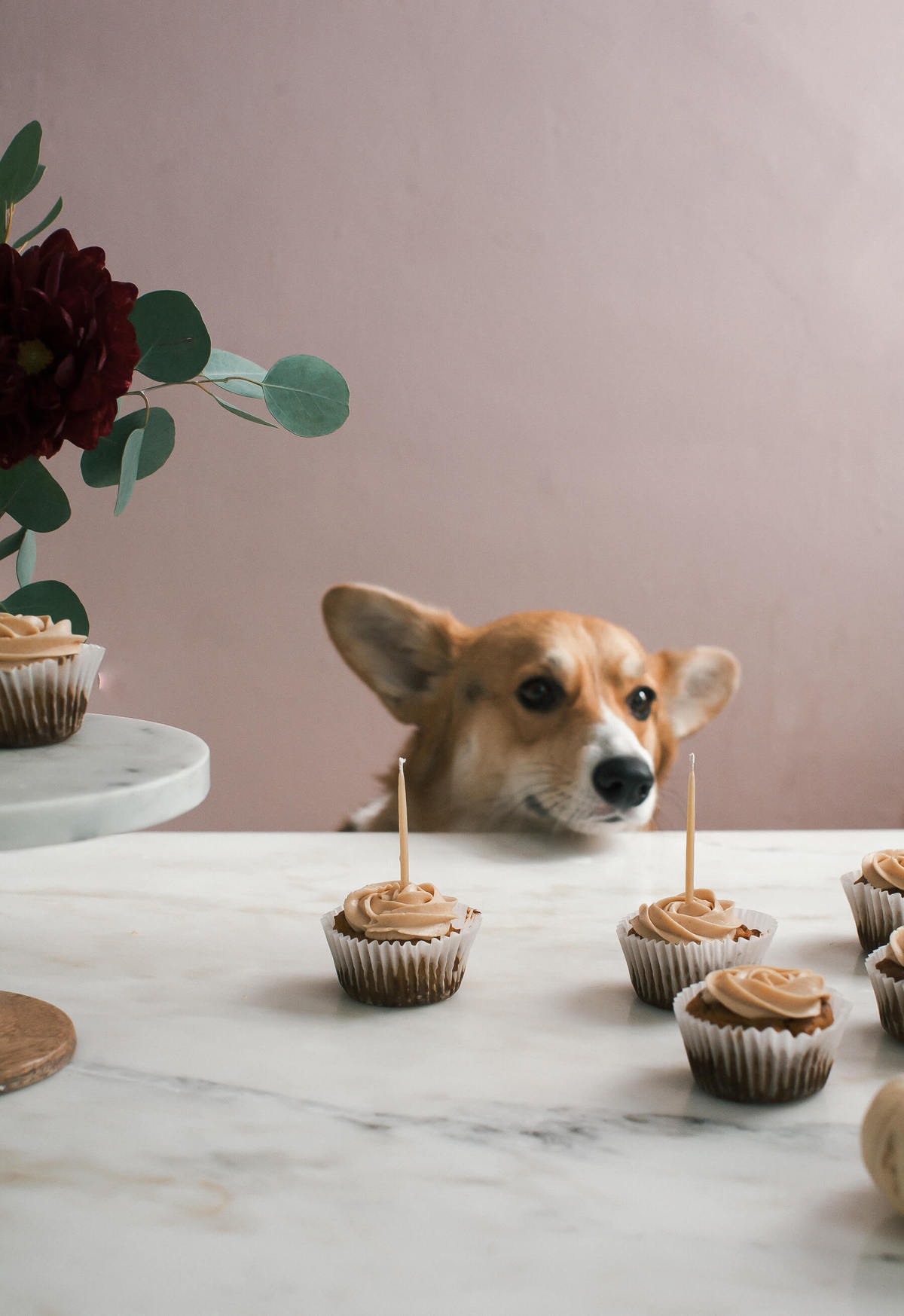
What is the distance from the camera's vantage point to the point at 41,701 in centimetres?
80

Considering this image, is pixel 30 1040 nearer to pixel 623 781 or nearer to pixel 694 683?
pixel 623 781

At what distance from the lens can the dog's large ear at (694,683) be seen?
1895 millimetres

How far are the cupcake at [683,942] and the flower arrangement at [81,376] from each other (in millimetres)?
456

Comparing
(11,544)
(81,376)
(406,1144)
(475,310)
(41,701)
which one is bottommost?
(406,1144)

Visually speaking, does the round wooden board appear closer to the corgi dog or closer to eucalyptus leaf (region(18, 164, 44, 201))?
eucalyptus leaf (region(18, 164, 44, 201))

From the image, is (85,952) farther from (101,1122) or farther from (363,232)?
(363,232)

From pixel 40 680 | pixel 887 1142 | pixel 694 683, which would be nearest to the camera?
pixel 887 1142

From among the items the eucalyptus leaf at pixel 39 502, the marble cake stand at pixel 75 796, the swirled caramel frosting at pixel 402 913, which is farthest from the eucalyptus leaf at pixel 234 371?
the swirled caramel frosting at pixel 402 913

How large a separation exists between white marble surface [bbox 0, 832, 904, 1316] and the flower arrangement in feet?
1.06

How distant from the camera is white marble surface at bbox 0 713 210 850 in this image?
596 millimetres

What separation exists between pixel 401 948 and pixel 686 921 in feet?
0.74

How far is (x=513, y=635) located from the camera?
1.72 meters

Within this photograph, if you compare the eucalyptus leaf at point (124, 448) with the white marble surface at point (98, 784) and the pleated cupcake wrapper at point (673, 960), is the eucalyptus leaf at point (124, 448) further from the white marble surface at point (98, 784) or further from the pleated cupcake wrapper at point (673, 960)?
the pleated cupcake wrapper at point (673, 960)

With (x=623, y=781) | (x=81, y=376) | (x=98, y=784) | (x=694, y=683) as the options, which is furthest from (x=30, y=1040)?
(x=694, y=683)
